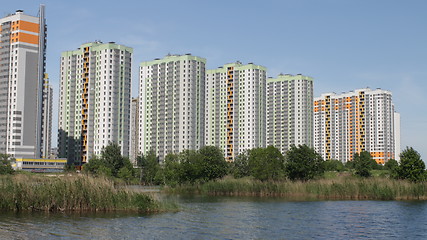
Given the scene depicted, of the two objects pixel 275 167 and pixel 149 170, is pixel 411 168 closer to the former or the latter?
pixel 275 167

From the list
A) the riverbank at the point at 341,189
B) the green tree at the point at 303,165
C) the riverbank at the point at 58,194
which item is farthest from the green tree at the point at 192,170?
the riverbank at the point at 58,194

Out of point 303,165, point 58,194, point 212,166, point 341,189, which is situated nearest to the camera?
point 58,194

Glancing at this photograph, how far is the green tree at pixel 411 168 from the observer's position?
257 ft

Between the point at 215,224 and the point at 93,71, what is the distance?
147 meters

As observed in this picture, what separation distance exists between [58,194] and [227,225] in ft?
50.3

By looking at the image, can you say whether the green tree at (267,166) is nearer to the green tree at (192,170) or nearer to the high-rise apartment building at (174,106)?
the green tree at (192,170)

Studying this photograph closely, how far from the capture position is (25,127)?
520 ft

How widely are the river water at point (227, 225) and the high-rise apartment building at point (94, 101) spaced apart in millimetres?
127976

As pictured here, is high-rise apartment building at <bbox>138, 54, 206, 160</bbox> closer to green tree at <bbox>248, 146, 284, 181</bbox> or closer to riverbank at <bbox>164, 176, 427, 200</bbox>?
green tree at <bbox>248, 146, 284, 181</bbox>

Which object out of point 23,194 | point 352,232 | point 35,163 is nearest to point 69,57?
point 35,163

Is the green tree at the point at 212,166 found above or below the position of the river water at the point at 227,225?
above

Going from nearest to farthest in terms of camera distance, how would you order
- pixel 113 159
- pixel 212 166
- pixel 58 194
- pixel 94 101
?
pixel 58 194 → pixel 212 166 → pixel 113 159 → pixel 94 101

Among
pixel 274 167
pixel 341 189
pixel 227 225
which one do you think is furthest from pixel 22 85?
pixel 227 225

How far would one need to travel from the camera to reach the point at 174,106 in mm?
188000
